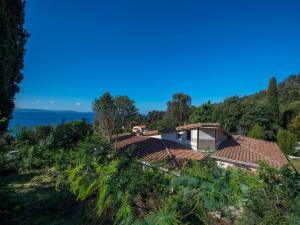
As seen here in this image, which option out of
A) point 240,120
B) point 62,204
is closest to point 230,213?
point 62,204

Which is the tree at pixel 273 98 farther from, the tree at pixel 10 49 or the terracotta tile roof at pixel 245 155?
the tree at pixel 10 49

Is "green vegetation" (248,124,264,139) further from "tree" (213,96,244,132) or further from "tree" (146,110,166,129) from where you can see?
"tree" (146,110,166,129)

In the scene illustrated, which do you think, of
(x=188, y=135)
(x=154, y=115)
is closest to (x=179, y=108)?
(x=154, y=115)

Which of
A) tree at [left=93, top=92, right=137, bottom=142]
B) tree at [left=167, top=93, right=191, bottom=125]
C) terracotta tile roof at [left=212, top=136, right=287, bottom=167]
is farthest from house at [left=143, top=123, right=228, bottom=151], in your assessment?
tree at [left=167, top=93, right=191, bottom=125]

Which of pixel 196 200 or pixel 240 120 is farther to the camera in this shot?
pixel 240 120

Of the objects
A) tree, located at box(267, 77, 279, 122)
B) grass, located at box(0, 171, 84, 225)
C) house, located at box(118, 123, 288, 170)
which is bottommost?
grass, located at box(0, 171, 84, 225)

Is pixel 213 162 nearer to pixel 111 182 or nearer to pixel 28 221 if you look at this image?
pixel 111 182

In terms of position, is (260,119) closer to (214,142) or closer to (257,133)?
(257,133)
